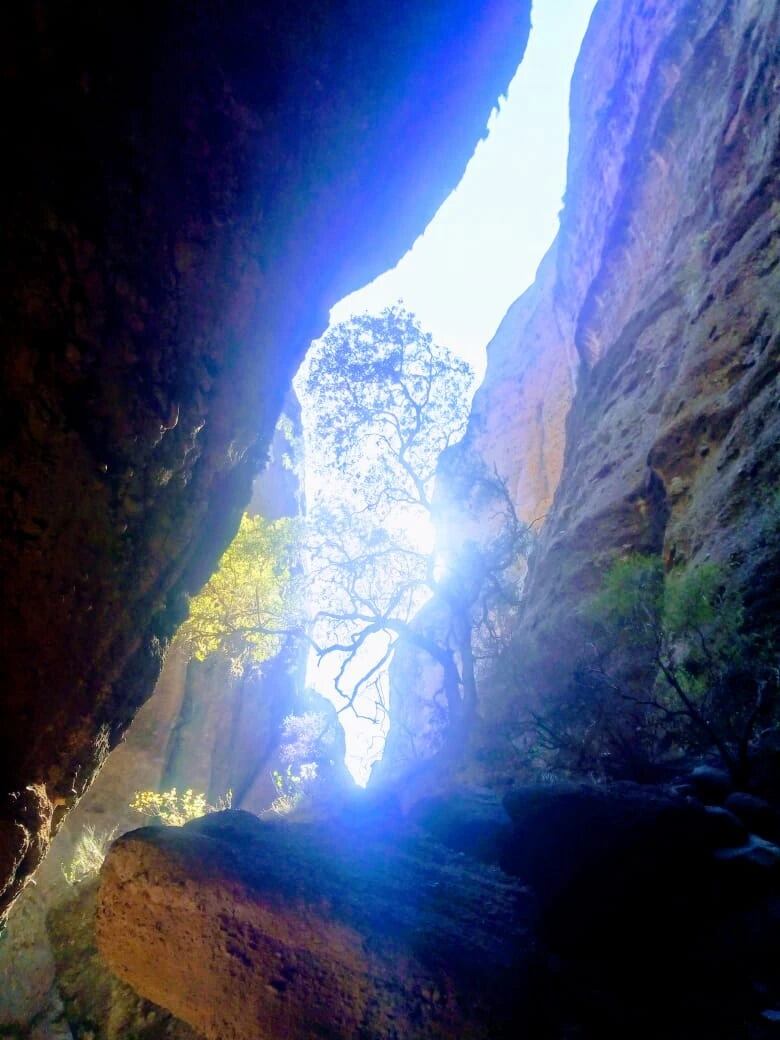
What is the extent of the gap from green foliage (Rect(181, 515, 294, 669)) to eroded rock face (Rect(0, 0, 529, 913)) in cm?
680

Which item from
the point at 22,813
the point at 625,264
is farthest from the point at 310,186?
the point at 625,264

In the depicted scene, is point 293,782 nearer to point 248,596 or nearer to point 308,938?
point 248,596

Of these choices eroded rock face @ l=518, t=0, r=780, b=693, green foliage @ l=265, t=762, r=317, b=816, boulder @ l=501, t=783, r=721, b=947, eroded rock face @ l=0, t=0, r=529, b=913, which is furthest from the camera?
green foliage @ l=265, t=762, r=317, b=816

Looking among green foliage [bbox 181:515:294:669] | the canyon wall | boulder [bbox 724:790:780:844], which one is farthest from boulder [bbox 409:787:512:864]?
green foliage [bbox 181:515:294:669]

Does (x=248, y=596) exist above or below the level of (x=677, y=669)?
above

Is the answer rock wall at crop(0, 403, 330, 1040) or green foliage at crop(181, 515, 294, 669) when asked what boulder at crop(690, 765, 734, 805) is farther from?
green foliage at crop(181, 515, 294, 669)

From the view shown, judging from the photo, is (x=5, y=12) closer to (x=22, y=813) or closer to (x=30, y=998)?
(x=22, y=813)

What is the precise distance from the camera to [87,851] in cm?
1916

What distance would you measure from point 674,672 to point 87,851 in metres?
20.5

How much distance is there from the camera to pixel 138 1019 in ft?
15.3

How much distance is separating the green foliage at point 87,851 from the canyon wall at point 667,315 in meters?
12.3

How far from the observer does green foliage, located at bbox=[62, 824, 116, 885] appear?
17.3 meters

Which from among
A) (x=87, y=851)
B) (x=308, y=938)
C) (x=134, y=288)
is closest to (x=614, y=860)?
(x=308, y=938)

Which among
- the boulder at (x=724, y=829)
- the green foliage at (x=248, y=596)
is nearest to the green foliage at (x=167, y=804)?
the green foliage at (x=248, y=596)
